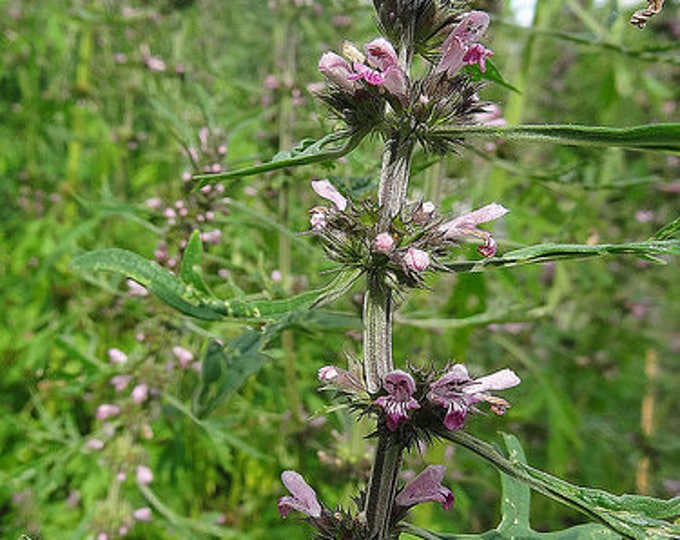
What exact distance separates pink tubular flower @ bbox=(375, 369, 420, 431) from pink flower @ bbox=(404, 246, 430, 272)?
15 cm

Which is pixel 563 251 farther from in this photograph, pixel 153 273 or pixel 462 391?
pixel 153 273

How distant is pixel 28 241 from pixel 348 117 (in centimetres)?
282

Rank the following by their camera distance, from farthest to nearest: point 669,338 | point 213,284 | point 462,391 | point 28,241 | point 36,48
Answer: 1. point 669,338
2. point 36,48
3. point 28,241
4. point 213,284
5. point 462,391

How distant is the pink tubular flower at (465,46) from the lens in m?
1.06

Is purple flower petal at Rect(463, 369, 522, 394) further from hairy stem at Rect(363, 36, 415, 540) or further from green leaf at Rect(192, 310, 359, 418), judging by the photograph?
green leaf at Rect(192, 310, 359, 418)

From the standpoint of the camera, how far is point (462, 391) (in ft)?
3.42

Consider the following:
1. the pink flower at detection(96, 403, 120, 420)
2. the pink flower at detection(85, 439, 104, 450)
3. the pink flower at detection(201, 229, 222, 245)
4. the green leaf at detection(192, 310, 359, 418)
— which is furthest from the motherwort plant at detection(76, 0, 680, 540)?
the pink flower at detection(85, 439, 104, 450)

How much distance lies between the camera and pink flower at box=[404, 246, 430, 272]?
3.34 feet

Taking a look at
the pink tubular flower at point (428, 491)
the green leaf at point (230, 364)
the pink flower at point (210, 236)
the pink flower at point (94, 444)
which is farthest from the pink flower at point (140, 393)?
the pink tubular flower at point (428, 491)

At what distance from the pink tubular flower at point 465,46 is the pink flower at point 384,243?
27 centimetres

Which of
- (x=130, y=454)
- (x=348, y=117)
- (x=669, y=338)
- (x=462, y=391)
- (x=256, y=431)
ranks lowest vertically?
(x=669, y=338)

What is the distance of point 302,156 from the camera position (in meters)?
0.93

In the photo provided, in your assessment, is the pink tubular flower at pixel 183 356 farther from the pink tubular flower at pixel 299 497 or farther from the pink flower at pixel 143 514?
the pink tubular flower at pixel 299 497

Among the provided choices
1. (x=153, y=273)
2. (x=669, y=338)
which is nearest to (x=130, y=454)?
(x=153, y=273)
